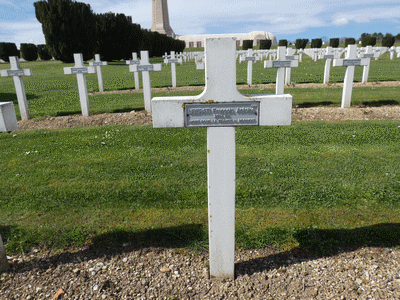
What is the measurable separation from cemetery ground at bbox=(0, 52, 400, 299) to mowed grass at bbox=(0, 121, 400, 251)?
2 cm

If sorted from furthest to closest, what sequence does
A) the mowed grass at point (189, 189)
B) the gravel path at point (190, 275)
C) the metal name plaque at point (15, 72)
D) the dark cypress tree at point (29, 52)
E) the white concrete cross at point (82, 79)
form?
the dark cypress tree at point (29, 52) < the white concrete cross at point (82, 79) < the metal name plaque at point (15, 72) < the mowed grass at point (189, 189) < the gravel path at point (190, 275)

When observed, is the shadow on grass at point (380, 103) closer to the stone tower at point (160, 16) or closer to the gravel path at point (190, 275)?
the gravel path at point (190, 275)

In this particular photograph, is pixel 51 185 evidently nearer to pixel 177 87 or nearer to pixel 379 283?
pixel 379 283

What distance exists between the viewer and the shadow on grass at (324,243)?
8.93ft

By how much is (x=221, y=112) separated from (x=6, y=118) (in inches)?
70.5

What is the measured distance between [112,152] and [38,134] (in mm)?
2558

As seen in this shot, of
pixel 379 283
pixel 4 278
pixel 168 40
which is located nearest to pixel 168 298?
pixel 4 278

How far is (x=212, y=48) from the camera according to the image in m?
2.07

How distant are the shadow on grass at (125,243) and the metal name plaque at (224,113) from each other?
1.32m

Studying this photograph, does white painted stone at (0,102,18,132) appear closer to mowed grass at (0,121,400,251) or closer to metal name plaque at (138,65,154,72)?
mowed grass at (0,121,400,251)

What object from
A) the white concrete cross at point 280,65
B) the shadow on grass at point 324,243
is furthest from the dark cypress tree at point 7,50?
the shadow on grass at point 324,243

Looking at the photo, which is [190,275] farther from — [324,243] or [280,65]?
[280,65]

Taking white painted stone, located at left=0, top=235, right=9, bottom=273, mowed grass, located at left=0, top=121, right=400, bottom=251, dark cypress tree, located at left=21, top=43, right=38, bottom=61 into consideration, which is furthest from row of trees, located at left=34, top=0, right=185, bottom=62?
white painted stone, located at left=0, top=235, right=9, bottom=273

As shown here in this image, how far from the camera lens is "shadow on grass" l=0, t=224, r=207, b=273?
2826 mm
